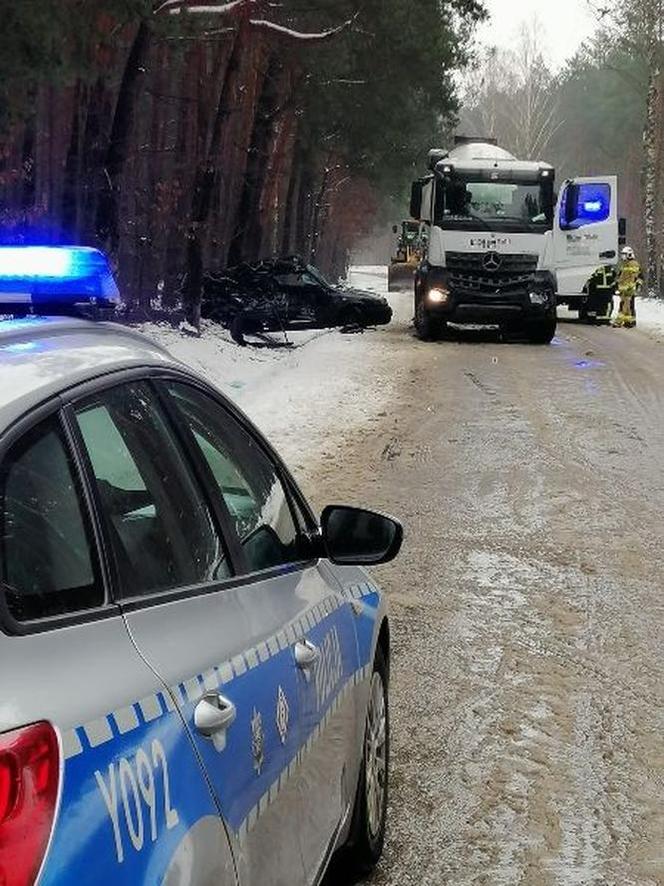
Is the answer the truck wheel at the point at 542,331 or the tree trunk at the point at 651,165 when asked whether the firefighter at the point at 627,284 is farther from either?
the tree trunk at the point at 651,165

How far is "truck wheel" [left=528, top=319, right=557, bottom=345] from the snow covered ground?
2.71 metres

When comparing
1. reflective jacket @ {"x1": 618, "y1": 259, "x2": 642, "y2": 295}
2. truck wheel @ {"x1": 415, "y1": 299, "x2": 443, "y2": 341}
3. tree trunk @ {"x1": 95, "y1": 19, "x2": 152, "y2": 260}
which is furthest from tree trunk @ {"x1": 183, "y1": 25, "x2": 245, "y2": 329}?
reflective jacket @ {"x1": 618, "y1": 259, "x2": 642, "y2": 295}

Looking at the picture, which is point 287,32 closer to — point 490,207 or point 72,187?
point 490,207

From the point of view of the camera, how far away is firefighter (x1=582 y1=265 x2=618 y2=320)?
3158 centimetres

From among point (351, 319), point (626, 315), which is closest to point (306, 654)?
point (351, 319)

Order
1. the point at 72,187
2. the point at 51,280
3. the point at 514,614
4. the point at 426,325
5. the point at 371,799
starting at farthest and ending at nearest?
1. the point at 426,325
2. the point at 72,187
3. the point at 514,614
4. the point at 371,799
5. the point at 51,280

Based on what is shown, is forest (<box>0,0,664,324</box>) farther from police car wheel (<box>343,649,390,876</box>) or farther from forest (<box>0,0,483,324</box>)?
police car wheel (<box>343,649,390,876</box>)

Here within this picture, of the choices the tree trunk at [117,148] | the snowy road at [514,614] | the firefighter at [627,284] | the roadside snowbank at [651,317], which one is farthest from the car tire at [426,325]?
the snowy road at [514,614]

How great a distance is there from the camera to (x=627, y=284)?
104 ft

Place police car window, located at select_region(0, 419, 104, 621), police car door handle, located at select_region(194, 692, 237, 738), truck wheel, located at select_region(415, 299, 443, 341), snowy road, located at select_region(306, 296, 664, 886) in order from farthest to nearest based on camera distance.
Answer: truck wheel, located at select_region(415, 299, 443, 341) < snowy road, located at select_region(306, 296, 664, 886) < police car door handle, located at select_region(194, 692, 237, 738) < police car window, located at select_region(0, 419, 104, 621)

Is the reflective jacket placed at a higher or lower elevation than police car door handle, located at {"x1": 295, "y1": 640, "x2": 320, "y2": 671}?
lower

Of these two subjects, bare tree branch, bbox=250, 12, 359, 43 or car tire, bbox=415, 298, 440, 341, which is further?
car tire, bbox=415, 298, 440, 341

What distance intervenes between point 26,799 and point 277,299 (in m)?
25.6

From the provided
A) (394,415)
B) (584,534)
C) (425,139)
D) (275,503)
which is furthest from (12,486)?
(425,139)
